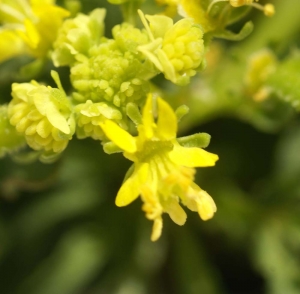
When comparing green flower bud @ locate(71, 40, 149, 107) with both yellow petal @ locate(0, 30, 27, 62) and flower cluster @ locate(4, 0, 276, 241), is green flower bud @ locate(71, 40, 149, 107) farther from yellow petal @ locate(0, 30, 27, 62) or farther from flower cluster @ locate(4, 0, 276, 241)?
yellow petal @ locate(0, 30, 27, 62)

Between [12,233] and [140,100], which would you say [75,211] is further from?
[140,100]

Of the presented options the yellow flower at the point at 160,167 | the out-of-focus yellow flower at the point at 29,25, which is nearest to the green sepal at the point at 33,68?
the out-of-focus yellow flower at the point at 29,25

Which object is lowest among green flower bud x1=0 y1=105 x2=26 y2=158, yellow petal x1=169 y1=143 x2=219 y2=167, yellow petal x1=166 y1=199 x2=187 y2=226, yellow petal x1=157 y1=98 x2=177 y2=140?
green flower bud x1=0 y1=105 x2=26 y2=158

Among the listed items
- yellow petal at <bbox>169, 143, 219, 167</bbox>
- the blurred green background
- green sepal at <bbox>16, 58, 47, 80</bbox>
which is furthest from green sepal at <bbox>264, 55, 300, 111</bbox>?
green sepal at <bbox>16, 58, 47, 80</bbox>

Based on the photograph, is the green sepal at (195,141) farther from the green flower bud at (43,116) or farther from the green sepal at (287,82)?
the green sepal at (287,82)

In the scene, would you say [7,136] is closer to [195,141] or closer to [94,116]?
[94,116]

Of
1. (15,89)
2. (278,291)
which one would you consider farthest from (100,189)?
(15,89)
